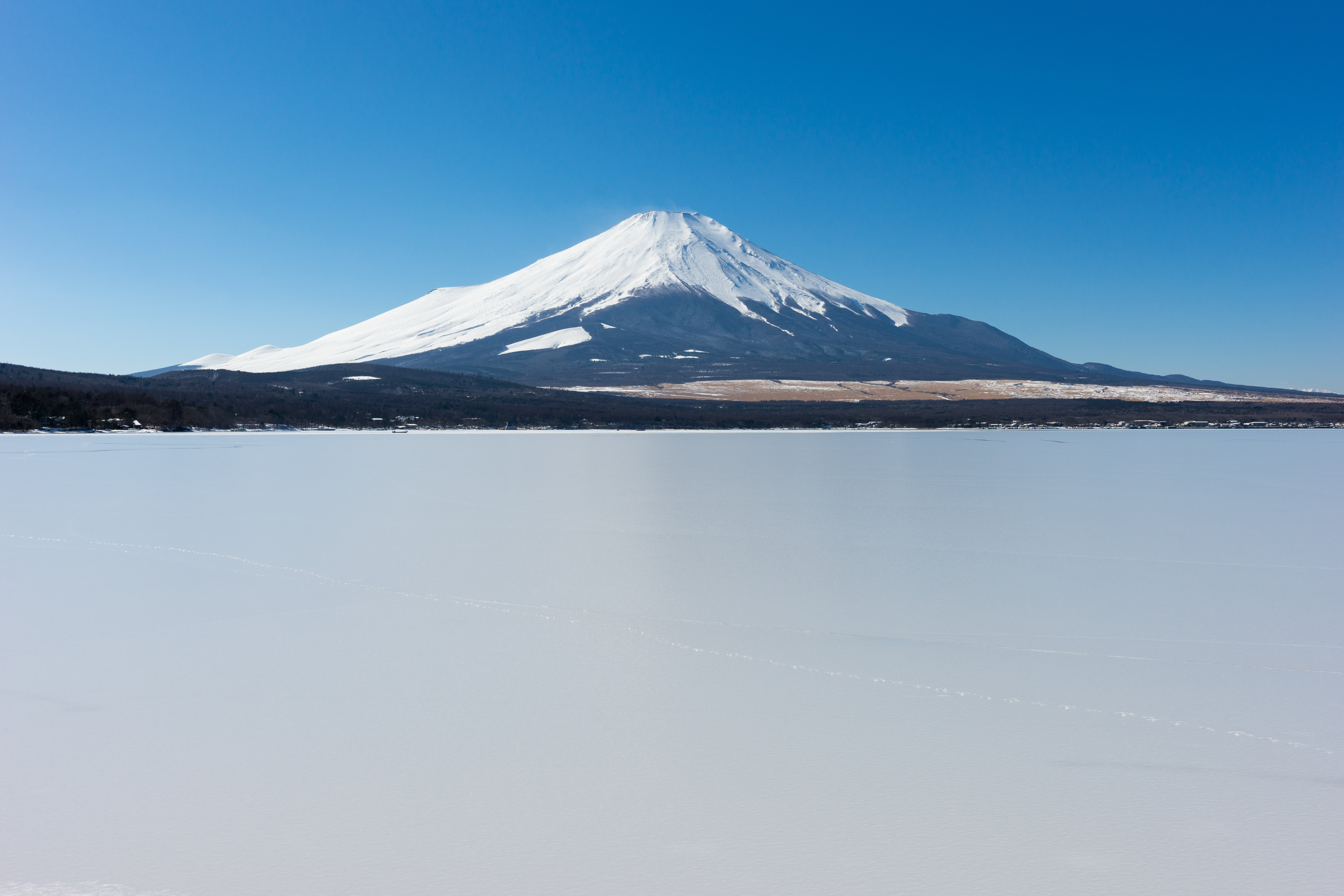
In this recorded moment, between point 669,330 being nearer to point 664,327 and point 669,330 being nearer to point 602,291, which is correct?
point 664,327

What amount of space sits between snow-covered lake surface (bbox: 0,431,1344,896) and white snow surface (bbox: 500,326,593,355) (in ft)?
367

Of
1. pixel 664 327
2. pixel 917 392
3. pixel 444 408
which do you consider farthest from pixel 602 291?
pixel 444 408

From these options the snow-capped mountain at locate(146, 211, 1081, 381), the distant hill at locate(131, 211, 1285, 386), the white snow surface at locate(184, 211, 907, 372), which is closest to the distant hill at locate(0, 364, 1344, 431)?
the distant hill at locate(131, 211, 1285, 386)

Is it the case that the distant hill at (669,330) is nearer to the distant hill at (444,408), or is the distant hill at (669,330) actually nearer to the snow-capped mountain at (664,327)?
the snow-capped mountain at (664,327)

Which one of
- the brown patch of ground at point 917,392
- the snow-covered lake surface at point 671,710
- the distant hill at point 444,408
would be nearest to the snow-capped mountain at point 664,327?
the brown patch of ground at point 917,392

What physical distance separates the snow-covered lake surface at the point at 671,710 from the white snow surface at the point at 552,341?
367 feet

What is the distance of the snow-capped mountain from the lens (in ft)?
366

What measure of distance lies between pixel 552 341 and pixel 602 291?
34.2 meters

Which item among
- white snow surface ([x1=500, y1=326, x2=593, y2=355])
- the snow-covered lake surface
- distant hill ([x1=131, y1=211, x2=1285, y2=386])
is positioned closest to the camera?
the snow-covered lake surface

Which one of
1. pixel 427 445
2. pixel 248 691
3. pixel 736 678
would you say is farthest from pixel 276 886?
pixel 427 445

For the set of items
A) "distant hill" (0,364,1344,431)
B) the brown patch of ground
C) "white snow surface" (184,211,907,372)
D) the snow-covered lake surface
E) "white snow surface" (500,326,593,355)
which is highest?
"white snow surface" (184,211,907,372)

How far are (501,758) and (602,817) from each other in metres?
0.58

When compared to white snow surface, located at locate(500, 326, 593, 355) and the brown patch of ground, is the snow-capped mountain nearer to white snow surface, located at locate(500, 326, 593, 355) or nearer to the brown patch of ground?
white snow surface, located at locate(500, 326, 593, 355)

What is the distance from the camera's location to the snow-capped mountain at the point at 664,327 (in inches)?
4390
